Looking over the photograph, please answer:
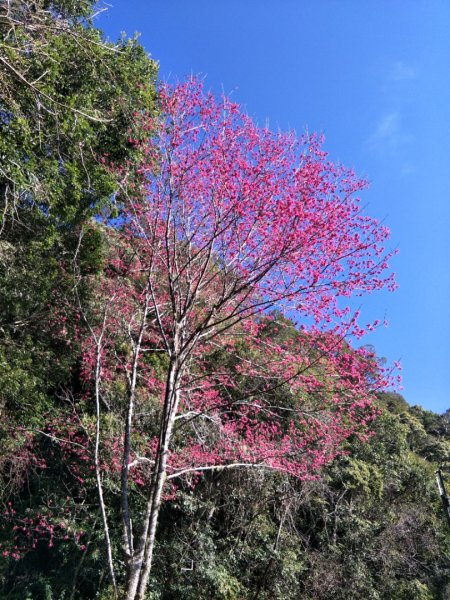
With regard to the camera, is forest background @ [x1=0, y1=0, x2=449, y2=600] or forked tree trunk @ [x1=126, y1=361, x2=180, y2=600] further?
forest background @ [x1=0, y1=0, x2=449, y2=600]

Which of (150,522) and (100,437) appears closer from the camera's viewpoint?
(150,522)

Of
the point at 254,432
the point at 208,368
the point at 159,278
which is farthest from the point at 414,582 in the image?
the point at 159,278

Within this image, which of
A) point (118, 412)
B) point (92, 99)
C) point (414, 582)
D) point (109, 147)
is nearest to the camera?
point (92, 99)

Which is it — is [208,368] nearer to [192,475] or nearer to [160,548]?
[192,475]

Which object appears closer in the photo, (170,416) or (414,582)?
(170,416)

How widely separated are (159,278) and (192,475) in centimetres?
377

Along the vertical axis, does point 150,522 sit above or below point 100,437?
below

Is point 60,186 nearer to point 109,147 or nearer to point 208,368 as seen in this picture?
point 109,147

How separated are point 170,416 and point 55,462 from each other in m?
5.64

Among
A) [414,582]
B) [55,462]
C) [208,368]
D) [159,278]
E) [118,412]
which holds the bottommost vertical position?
[414,582]

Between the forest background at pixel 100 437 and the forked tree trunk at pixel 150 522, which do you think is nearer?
the forked tree trunk at pixel 150 522

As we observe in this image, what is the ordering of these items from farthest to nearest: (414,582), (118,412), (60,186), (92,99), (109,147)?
1. (414,582)
2. (118,412)
3. (109,147)
4. (92,99)
5. (60,186)

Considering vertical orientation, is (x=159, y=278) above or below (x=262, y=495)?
above

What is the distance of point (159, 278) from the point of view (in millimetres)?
7492
